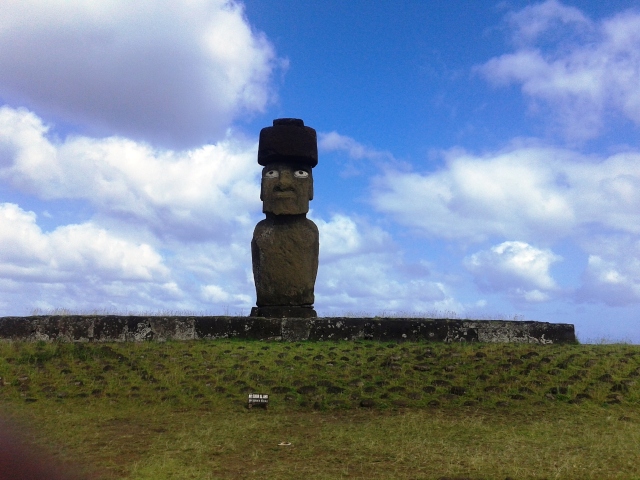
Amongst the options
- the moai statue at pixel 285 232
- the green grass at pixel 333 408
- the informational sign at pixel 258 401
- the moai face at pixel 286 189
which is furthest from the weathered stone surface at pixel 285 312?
the informational sign at pixel 258 401

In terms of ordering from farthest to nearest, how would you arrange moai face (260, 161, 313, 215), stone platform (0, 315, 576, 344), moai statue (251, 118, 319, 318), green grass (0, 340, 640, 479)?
1. moai face (260, 161, 313, 215)
2. moai statue (251, 118, 319, 318)
3. stone platform (0, 315, 576, 344)
4. green grass (0, 340, 640, 479)

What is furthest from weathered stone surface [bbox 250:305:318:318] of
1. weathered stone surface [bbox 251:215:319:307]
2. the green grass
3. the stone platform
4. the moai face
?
the moai face

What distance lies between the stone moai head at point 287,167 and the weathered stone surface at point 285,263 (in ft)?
1.25

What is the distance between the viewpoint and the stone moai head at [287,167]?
12492mm

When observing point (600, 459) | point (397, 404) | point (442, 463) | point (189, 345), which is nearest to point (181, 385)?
point (189, 345)

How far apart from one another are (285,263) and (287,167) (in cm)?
220

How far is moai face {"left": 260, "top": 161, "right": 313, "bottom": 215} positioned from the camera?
1247 cm

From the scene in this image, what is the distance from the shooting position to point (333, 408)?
7785 millimetres

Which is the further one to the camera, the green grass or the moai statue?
the moai statue

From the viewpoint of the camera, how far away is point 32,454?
1.95m

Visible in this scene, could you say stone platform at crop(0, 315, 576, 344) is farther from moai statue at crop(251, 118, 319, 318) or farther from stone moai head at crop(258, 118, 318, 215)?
stone moai head at crop(258, 118, 318, 215)

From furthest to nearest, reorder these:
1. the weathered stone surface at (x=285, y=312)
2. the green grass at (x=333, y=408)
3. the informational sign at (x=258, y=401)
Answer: the weathered stone surface at (x=285, y=312) → the informational sign at (x=258, y=401) → the green grass at (x=333, y=408)

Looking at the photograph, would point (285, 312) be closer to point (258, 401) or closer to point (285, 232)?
point (285, 232)

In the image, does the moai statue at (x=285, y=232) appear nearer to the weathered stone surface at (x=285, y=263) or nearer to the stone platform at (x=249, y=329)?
the weathered stone surface at (x=285, y=263)
